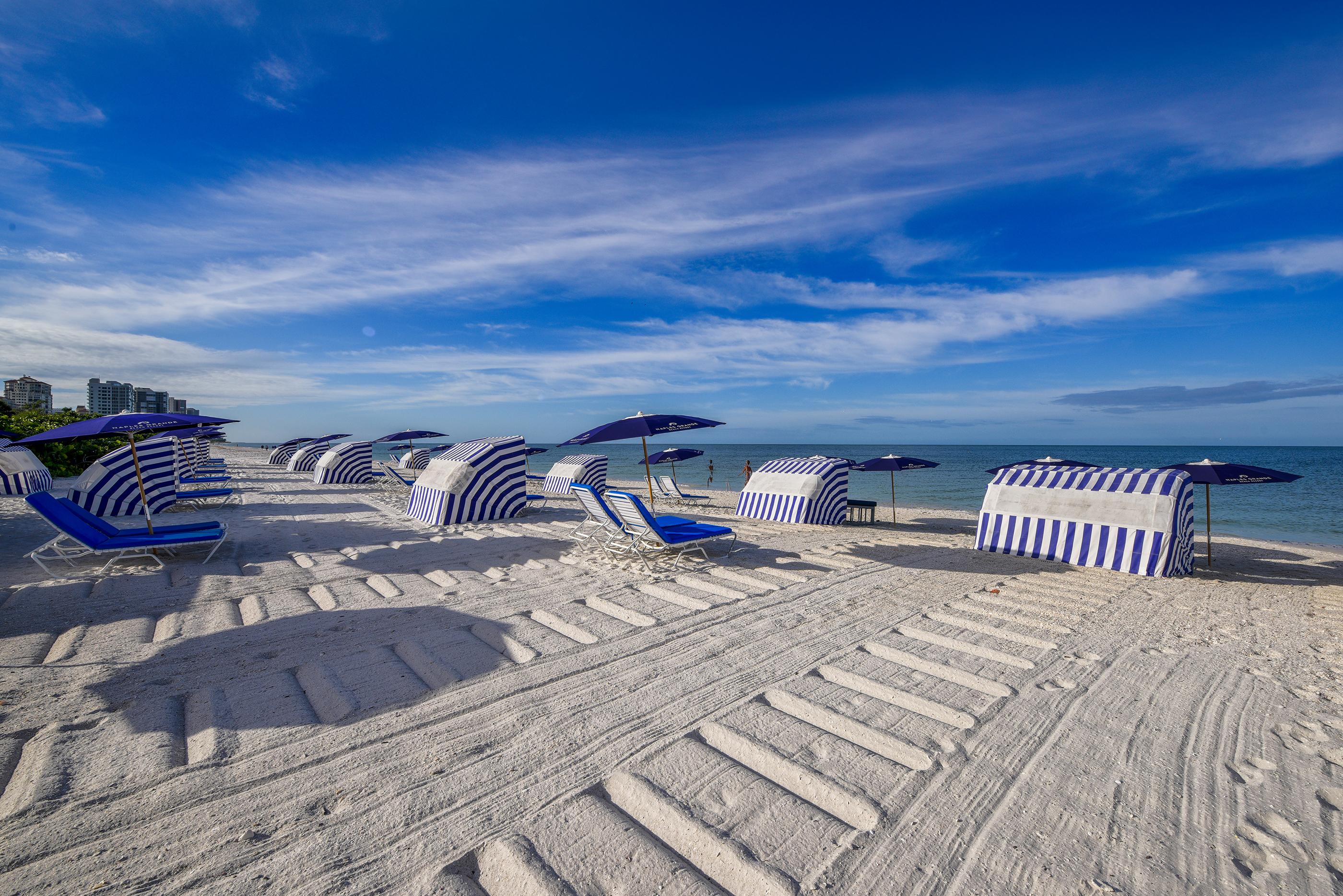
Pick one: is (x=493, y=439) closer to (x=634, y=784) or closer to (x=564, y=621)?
(x=564, y=621)

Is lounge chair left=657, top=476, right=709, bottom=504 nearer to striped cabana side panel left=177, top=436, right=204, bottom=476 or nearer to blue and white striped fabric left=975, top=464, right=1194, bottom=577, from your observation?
blue and white striped fabric left=975, top=464, right=1194, bottom=577

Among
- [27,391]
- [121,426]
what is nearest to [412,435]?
[121,426]

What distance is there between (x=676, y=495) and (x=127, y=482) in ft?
38.6

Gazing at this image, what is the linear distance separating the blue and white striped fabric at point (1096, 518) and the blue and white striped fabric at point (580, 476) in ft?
33.7

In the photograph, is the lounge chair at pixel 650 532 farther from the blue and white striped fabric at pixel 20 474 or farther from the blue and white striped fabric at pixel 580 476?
the blue and white striped fabric at pixel 20 474

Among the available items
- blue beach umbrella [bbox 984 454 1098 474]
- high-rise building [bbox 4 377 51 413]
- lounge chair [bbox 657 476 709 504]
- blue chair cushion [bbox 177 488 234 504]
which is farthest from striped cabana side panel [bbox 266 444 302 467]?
high-rise building [bbox 4 377 51 413]

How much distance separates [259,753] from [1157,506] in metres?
9.12

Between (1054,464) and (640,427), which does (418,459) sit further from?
(1054,464)

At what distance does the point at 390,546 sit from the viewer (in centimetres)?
804

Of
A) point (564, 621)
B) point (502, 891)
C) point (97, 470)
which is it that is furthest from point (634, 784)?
point (97, 470)

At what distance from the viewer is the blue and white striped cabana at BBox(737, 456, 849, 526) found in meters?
11.2

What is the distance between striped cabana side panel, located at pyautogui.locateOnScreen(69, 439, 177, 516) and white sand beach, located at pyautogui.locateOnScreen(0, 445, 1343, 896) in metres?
5.94

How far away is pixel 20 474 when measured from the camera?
1315cm

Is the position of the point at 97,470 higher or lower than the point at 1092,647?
higher
